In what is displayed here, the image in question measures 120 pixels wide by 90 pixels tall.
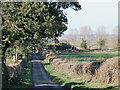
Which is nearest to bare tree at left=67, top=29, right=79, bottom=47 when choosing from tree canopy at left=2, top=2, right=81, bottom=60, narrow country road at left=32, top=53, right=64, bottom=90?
narrow country road at left=32, top=53, right=64, bottom=90

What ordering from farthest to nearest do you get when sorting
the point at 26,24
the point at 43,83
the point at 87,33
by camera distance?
the point at 87,33, the point at 43,83, the point at 26,24

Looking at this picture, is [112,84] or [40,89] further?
[40,89]

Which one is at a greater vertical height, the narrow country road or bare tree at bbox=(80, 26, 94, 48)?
bare tree at bbox=(80, 26, 94, 48)

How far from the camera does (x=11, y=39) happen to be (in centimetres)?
1862

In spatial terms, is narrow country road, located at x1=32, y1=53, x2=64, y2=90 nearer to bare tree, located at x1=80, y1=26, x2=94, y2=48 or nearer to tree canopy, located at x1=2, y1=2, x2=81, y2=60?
tree canopy, located at x1=2, y1=2, x2=81, y2=60

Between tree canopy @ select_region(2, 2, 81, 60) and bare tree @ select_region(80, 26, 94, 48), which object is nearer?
tree canopy @ select_region(2, 2, 81, 60)

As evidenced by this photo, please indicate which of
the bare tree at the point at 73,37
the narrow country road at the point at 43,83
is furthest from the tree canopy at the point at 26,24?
the bare tree at the point at 73,37

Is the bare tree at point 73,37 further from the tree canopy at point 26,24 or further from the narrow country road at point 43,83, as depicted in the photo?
the tree canopy at point 26,24

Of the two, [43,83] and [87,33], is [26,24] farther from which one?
[87,33]

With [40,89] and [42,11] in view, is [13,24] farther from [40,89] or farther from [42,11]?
[40,89]

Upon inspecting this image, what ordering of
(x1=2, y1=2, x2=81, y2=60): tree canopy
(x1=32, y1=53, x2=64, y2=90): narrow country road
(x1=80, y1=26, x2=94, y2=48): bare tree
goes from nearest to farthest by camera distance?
1. (x1=2, y1=2, x2=81, y2=60): tree canopy
2. (x1=32, y1=53, x2=64, y2=90): narrow country road
3. (x1=80, y1=26, x2=94, y2=48): bare tree

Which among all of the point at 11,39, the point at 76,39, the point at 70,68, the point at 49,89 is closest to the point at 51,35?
the point at 11,39

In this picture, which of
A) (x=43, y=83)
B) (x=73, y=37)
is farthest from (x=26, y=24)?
(x=73, y=37)

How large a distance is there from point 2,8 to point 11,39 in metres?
2.14
